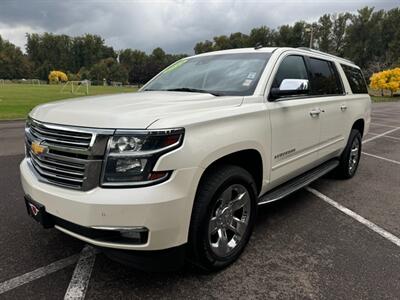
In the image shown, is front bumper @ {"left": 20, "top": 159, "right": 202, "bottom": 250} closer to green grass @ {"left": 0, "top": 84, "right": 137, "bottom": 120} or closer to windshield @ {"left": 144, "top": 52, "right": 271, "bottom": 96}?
Result: windshield @ {"left": 144, "top": 52, "right": 271, "bottom": 96}

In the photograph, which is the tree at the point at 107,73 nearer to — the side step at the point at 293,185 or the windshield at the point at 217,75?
the windshield at the point at 217,75

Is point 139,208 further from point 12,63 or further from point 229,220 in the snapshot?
point 12,63

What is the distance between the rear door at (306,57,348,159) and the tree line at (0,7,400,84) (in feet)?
212

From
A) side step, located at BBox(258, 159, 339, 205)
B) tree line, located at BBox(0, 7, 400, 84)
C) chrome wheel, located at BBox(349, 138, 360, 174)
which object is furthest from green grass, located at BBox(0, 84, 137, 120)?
tree line, located at BBox(0, 7, 400, 84)

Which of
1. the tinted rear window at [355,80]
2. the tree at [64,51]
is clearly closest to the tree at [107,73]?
the tree at [64,51]

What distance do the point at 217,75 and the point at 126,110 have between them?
152cm

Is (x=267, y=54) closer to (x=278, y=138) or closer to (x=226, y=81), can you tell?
(x=226, y=81)

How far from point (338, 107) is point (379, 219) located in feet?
5.13

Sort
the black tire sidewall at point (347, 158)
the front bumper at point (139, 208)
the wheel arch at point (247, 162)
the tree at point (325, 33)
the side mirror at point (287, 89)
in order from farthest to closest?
the tree at point (325, 33), the black tire sidewall at point (347, 158), the side mirror at point (287, 89), the wheel arch at point (247, 162), the front bumper at point (139, 208)

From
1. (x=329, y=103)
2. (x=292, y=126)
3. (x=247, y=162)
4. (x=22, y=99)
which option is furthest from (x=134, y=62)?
(x=247, y=162)

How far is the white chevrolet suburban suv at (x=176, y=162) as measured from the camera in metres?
2.20

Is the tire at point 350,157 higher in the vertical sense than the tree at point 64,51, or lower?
lower

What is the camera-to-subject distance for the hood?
2.26 m

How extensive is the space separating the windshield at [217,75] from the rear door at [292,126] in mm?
234
